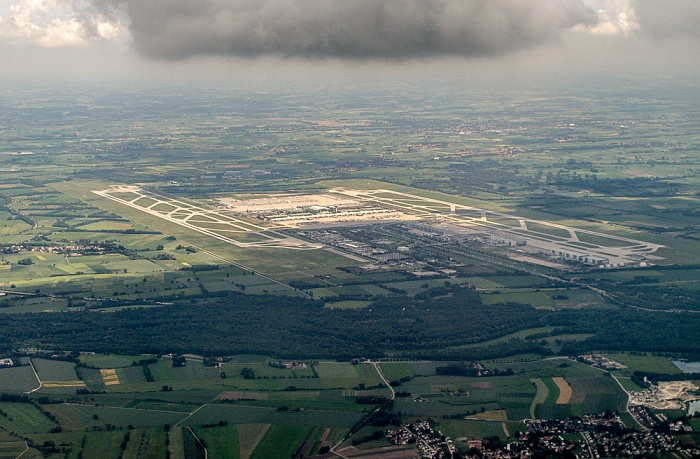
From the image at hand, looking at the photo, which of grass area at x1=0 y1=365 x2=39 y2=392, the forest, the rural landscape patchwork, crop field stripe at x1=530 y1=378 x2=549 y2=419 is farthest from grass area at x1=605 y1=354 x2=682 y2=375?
grass area at x1=0 y1=365 x2=39 y2=392

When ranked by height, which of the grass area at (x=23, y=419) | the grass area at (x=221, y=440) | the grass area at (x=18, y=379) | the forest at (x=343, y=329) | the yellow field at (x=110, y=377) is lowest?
the yellow field at (x=110, y=377)

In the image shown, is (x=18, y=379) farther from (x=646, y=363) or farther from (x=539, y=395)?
(x=646, y=363)

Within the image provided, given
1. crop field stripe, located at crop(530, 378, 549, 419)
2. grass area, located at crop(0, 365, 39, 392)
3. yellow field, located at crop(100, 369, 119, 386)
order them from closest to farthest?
1. crop field stripe, located at crop(530, 378, 549, 419)
2. grass area, located at crop(0, 365, 39, 392)
3. yellow field, located at crop(100, 369, 119, 386)

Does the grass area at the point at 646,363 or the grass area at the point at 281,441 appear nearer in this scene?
the grass area at the point at 281,441

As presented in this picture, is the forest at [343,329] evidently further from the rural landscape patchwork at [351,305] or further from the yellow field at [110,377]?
the yellow field at [110,377]

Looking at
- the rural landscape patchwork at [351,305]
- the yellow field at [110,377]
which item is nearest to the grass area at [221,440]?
the rural landscape patchwork at [351,305]

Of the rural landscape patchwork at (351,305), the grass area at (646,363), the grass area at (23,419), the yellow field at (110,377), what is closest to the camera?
the grass area at (23,419)

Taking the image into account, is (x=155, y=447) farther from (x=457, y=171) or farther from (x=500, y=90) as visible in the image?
(x=500, y=90)

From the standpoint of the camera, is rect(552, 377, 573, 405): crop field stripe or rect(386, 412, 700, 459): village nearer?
rect(386, 412, 700, 459): village

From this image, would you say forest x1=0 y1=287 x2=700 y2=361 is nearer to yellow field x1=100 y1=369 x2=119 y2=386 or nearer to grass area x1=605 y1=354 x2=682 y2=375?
grass area x1=605 y1=354 x2=682 y2=375

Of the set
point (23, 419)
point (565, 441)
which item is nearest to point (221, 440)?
point (23, 419)

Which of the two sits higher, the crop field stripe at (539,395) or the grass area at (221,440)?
the crop field stripe at (539,395)
